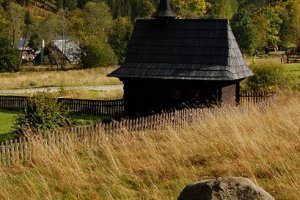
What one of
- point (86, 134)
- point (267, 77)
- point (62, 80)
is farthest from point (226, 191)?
point (62, 80)

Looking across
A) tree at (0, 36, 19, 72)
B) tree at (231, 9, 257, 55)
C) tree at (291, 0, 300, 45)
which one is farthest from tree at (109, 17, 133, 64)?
tree at (291, 0, 300, 45)

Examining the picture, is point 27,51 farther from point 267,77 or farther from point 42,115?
Result: point 42,115

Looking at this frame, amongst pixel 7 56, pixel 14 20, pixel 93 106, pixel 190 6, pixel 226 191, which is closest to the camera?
pixel 226 191

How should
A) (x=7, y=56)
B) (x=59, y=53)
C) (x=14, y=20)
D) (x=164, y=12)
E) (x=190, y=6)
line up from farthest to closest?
1. (x=190, y=6)
2. (x=14, y=20)
3. (x=59, y=53)
4. (x=7, y=56)
5. (x=164, y=12)

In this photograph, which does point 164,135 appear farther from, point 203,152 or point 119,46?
point 119,46

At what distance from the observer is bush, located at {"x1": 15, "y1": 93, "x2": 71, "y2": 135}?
16.9m

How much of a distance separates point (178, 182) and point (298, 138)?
3605 millimetres

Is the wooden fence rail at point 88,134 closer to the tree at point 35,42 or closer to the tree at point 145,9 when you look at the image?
the tree at point 35,42

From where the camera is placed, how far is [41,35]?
275 ft

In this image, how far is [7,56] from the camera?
58.6 m

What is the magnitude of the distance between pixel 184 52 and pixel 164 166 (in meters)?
12.5

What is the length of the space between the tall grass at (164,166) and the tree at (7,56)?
1937 inches

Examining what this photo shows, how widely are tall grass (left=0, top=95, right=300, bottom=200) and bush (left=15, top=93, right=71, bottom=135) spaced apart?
234 inches

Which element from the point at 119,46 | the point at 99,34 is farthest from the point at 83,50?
the point at 99,34
